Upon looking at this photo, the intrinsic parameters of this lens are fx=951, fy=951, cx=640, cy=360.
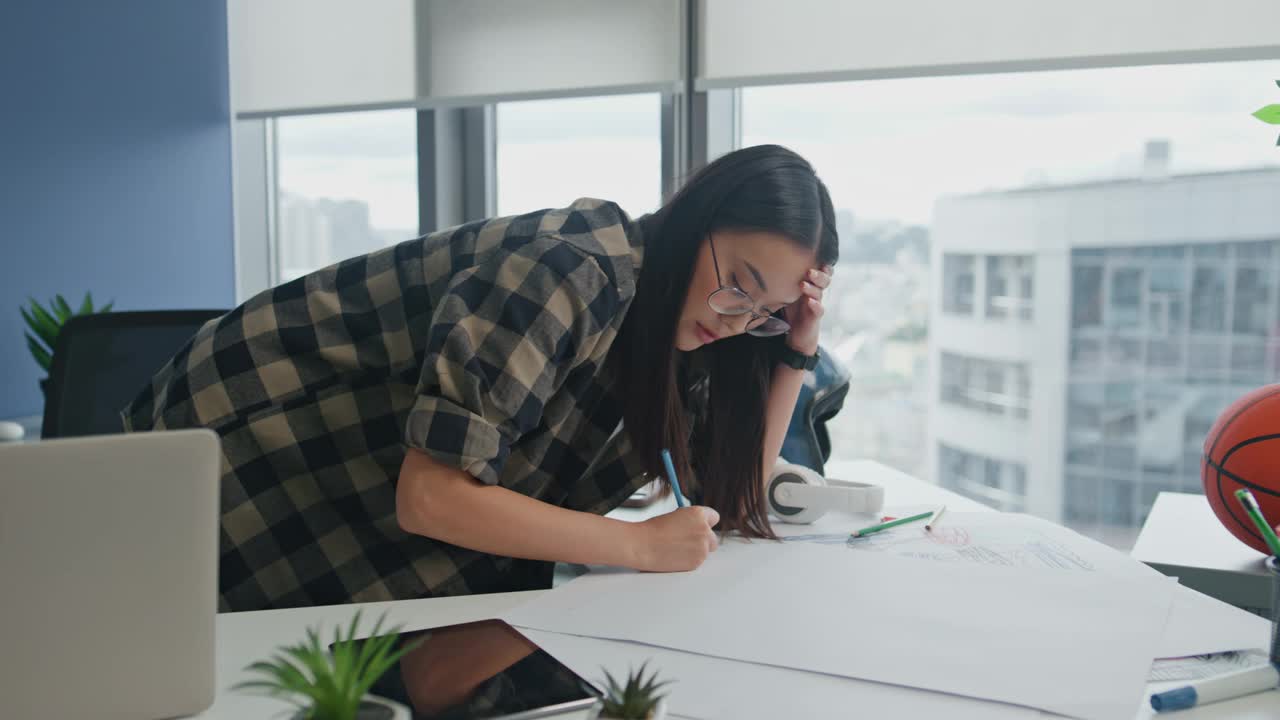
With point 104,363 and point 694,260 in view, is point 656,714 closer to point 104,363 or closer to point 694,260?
point 694,260

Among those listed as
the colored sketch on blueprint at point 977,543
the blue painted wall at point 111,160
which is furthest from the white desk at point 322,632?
the blue painted wall at point 111,160

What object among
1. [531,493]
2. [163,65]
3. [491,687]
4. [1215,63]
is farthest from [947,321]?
[163,65]

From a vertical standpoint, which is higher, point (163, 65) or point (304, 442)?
point (163, 65)

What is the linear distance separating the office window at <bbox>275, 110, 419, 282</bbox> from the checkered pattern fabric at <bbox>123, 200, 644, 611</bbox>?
168 cm

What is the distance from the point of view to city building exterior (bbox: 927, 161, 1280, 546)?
82.2 inches

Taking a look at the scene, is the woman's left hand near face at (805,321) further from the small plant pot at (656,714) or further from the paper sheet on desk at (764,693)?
the small plant pot at (656,714)

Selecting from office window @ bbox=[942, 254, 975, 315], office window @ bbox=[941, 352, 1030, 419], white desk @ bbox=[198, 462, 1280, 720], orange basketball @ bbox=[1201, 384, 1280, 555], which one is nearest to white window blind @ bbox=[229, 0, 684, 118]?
office window @ bbox=[942, 254, 975, 315]

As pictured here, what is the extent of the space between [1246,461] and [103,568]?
1205mm

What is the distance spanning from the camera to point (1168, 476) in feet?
7.32

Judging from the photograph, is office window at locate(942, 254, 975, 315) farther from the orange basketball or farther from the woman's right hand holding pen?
the woman's right hand holding pen

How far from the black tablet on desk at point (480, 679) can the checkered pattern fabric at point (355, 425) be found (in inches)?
13.6

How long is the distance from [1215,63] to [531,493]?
1.73m

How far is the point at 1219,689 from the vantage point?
0.74 meters

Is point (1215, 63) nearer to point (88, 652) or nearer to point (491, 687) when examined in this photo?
point (491, 687)
